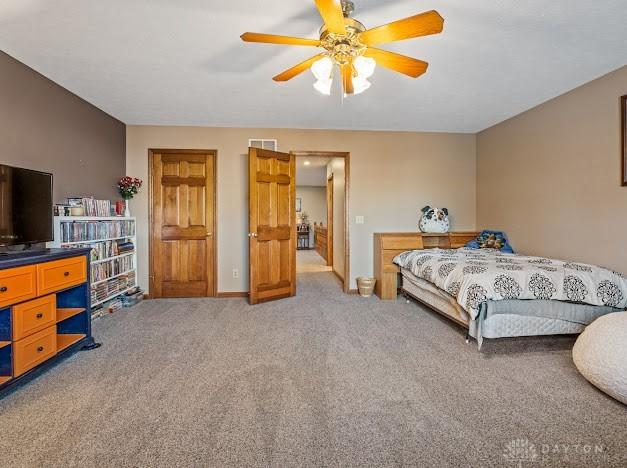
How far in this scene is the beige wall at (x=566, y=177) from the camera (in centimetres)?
273

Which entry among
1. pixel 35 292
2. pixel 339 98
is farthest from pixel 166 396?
pixel 339 98

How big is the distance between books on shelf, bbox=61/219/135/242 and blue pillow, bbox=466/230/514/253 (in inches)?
175

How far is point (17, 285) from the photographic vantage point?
1.88 m

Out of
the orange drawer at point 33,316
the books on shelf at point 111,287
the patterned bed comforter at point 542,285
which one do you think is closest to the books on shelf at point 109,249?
the books on shelf at point 111,287

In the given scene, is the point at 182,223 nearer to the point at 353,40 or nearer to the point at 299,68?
the point at 299,68

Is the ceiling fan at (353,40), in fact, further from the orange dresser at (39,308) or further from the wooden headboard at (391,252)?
the wooden headboard at (391,252)

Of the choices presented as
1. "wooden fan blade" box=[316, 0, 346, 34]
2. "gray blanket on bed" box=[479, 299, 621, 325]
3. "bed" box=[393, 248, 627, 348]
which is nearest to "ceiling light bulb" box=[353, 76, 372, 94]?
"wooden fan blade" box=[316, 0, 346, 34]

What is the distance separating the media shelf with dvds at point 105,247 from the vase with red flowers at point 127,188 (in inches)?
8.1

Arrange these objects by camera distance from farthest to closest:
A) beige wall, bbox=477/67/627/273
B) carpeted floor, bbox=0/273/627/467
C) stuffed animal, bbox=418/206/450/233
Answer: stuffed animal, bbox=418/206/450/233, beige wall, bbox=477/67/627/273, carpeted floor, bbox=0/273/627/467

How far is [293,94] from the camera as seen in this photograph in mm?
3164

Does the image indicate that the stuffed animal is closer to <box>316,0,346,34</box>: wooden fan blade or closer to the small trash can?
the small trash can

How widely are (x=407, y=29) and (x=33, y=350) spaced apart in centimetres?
296

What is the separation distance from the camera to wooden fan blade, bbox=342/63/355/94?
6.75 ft

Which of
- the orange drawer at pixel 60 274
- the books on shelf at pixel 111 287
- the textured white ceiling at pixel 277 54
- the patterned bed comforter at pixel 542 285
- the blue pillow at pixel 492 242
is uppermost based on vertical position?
the textured white ceiling at pixel 277 54
